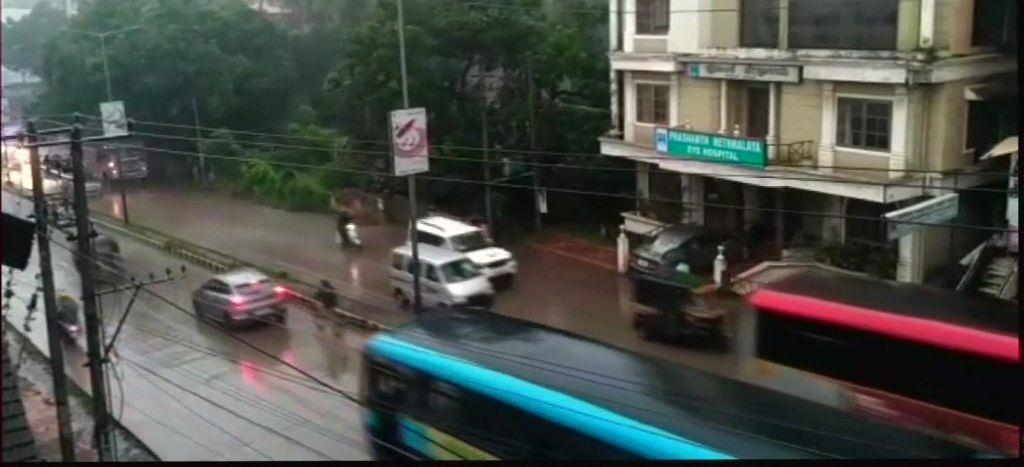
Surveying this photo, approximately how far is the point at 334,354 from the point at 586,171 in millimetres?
1632

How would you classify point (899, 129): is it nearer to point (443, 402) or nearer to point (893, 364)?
point (893, 364)

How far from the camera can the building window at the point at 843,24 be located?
3.62 m

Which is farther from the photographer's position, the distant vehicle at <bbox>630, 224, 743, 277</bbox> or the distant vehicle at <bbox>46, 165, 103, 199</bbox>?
the distant vehicle at <bbox>630, 224, 743, 277</bbox>

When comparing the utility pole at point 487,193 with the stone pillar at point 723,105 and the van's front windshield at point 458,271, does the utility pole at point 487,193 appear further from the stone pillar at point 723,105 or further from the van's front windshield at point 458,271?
the stone pillar at point 723,105

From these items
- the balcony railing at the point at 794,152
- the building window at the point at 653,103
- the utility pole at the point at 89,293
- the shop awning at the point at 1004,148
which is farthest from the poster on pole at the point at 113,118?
the shop awning at the point at 1004,148

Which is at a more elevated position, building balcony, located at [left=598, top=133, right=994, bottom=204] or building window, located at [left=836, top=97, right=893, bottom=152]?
building window, located at [left=836, top=97, right=893, bottom=152]

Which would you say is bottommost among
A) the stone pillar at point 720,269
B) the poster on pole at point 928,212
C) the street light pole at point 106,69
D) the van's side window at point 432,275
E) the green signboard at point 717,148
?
the stone pillar at point 720,269

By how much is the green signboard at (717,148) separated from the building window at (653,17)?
515 mm

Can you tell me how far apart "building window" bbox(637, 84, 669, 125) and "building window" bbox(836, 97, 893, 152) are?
32.2 inches

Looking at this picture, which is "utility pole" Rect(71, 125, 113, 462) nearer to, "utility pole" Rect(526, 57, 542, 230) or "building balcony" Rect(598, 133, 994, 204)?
"utility pole" Rect(526, 57, 542, 230)

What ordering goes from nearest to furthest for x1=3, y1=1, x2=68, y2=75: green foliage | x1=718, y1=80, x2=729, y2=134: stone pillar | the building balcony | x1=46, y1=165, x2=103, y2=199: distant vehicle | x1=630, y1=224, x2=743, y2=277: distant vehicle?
1. x1=3, y1=1, x2=68, y2=75: green foliage
2. x1=46, y1=165, x2=103, y2=199: distant vehicle
3. the building balcony
4. x1=630, y1=224, x2=743, y2=277: distant vehicle
5. x1=718, y1=80, x2=729, y2=134: stone pillar

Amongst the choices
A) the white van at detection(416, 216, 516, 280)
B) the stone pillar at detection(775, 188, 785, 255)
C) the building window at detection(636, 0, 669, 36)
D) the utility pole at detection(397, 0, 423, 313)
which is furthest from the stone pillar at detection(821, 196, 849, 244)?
the utility pole at detection(397, 0, 423, 313)

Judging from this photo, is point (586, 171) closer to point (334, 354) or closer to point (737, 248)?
point (737, 248)

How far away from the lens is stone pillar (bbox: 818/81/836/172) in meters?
3.88
